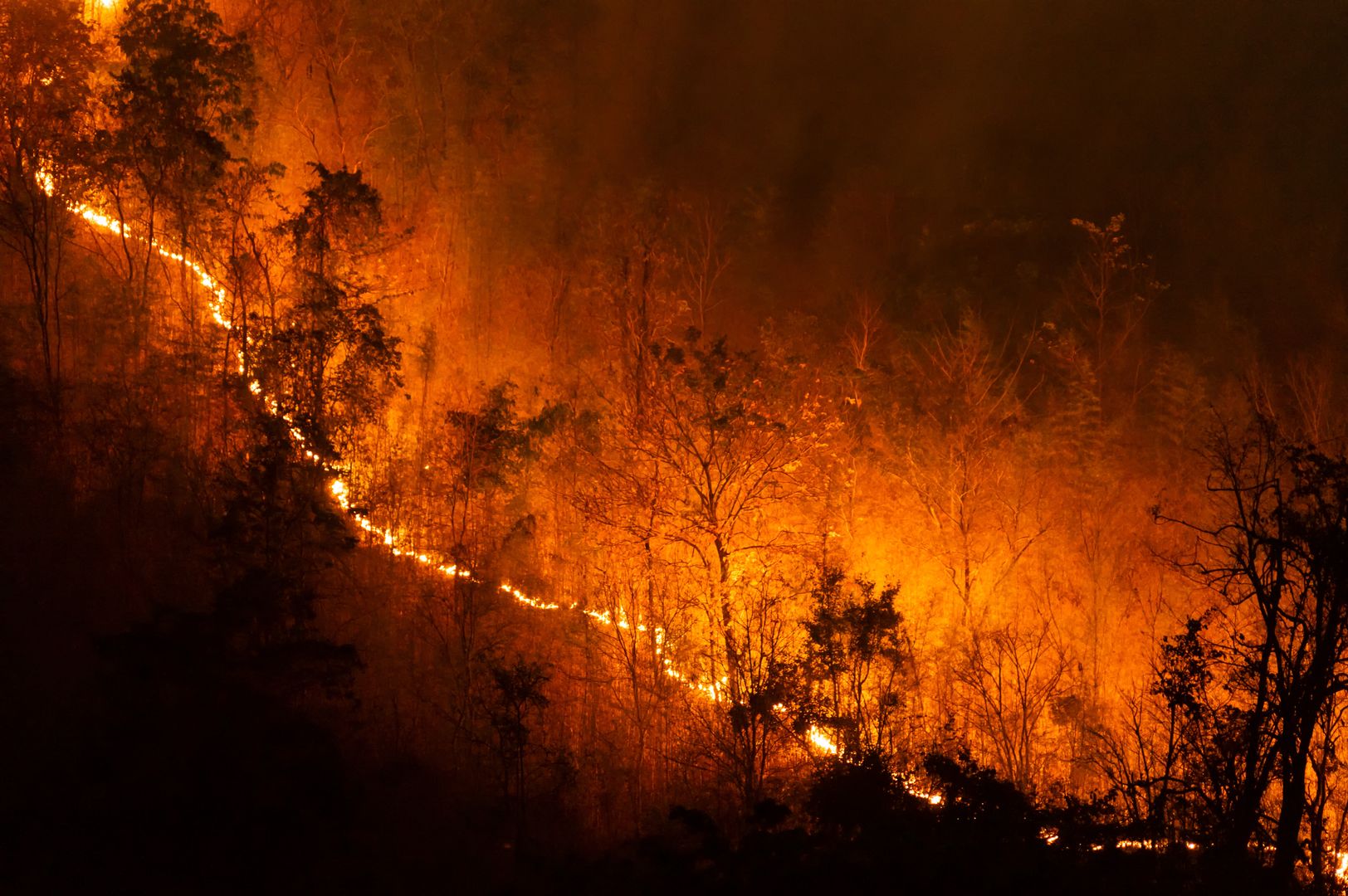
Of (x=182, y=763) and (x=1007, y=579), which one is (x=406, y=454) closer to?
(x=182, y=763)

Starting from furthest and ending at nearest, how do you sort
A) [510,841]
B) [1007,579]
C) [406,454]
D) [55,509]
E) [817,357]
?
1. [817,357]
2. [1007,579]
3. [406,454]
4. [55,509]
5. [510,841]

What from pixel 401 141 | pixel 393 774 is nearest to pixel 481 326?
pixel 401 141

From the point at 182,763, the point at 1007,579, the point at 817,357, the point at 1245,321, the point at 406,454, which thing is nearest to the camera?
the point at 182,763

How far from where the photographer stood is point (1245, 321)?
41750 mm

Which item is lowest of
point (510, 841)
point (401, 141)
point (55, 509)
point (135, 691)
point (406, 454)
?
point (510, 841)

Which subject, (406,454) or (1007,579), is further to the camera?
(1007,579)

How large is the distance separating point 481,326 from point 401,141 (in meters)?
6.62

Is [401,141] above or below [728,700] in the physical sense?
above

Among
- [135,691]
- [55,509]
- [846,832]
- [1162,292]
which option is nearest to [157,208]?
[55,509]

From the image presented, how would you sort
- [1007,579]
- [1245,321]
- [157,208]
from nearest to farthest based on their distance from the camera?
[157,208] → [1007,579] → [1245,321]

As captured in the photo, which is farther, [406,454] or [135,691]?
[406,454]

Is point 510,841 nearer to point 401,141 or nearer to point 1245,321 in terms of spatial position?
point 401,141

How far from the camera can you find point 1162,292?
44.2 m

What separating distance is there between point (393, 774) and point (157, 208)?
500 inches
